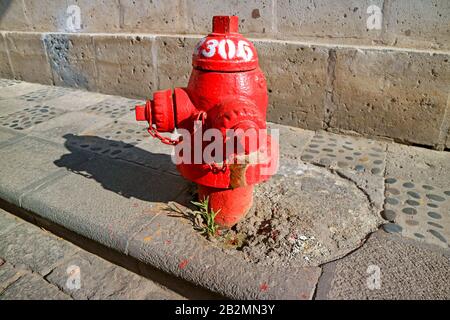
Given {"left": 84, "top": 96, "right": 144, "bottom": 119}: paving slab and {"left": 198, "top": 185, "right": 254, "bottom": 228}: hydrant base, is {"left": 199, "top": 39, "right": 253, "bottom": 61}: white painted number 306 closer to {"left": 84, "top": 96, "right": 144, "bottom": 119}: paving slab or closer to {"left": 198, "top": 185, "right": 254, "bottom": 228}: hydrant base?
{"left": 198, "top": 185, "right": 254, "bottom": 228}: hydrant base

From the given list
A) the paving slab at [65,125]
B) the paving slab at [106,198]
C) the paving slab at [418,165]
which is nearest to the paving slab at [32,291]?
the paving slab at [106,198]

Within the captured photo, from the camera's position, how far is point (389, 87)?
2.96 metres

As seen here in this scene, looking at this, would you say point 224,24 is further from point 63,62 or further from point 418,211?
point 63,62

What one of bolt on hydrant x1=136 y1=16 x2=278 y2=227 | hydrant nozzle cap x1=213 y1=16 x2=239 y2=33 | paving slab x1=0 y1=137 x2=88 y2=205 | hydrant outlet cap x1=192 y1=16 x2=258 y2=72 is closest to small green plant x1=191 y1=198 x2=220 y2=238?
bolt on hydrant x1=136 y1=16 x2=278 y2=227

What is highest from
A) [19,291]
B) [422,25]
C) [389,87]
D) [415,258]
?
[422,25]

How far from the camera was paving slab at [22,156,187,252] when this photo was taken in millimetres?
1972

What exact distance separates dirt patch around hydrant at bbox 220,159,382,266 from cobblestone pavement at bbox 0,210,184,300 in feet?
1.69

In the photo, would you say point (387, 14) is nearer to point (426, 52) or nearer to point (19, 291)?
point (426, 52)

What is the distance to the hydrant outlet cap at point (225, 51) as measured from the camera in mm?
1578

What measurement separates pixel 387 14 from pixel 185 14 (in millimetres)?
2019

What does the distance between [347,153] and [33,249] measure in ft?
8.05

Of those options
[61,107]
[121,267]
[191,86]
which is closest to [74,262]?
[121,267]

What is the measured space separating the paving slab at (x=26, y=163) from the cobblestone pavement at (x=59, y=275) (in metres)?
0.35

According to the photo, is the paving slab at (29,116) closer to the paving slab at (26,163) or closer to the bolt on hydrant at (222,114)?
the paving slab at (26,163)
